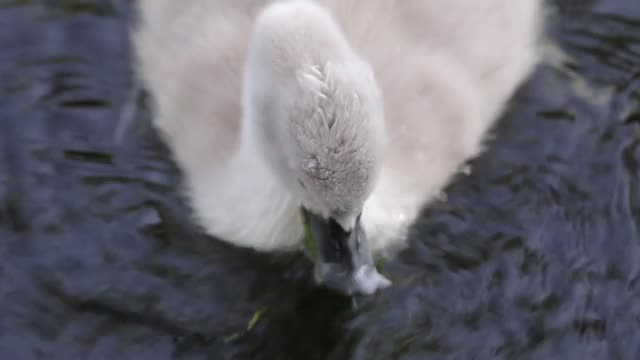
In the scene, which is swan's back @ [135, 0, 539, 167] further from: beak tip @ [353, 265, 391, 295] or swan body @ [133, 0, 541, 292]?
beak tip @ [353, 265, 391, 295]

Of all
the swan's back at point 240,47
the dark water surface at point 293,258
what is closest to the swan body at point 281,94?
the swan's back at point 240,47

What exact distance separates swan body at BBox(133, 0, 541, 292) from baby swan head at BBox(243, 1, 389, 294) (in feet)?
0.04

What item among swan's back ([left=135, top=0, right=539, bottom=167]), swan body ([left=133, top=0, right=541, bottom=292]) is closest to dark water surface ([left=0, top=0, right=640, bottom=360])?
swan body ([left=133, top=0, right=541, bottom=292])

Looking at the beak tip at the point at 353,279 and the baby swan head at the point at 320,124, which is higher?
the baby swan head at the point at 320,124

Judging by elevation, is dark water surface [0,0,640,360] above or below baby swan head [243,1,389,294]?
below

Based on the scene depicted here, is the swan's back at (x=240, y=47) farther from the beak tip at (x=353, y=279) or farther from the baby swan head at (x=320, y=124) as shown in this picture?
the beak tip at (x=353, y=279)

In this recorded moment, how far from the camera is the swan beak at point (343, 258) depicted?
4.40 m

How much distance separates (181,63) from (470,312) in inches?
58.6

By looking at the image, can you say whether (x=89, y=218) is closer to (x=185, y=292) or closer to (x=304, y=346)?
(x=185, y=292)

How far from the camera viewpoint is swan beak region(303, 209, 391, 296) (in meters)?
4.40

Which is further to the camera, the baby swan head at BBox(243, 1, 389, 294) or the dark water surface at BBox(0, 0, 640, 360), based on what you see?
the dark water surface at BBox(0, 0, 640, 360)

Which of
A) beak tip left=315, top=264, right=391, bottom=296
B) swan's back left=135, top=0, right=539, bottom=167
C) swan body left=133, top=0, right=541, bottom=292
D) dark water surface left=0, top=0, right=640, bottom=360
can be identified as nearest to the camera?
swan body left=133, top=0, right=541, bottom=292

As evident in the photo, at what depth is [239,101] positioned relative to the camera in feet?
16.1

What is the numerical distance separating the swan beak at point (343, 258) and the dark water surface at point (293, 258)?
212mm
